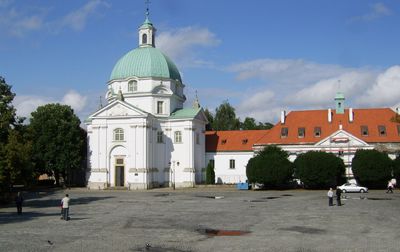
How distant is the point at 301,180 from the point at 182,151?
57.3 feet

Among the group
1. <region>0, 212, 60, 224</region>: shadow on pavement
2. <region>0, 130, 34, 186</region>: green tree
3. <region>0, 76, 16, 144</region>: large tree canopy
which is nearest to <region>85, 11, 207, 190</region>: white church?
<region>0, 76, 16, 144</region>: large tree canopy

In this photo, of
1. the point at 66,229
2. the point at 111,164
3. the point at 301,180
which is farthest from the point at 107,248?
the point at 111,164

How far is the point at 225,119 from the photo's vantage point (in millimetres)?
103625

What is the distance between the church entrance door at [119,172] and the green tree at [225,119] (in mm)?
39819

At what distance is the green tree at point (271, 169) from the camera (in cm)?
5634

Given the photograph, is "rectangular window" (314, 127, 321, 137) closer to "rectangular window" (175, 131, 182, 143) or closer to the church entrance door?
"rectangular window" (175, 131, 182, 143)

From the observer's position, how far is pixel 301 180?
186ft

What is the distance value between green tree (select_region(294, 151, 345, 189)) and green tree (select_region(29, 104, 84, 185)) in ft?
91.9

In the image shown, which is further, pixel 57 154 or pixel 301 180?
pixel 57 154

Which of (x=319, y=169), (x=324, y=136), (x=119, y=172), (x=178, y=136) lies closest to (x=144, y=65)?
(x=178, y=136)

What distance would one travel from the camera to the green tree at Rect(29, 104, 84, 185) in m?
63.6

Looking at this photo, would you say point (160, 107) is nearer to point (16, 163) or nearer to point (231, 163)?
point (231, 163)

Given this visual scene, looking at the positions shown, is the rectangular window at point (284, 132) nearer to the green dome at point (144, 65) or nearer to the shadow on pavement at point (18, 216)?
the green dome at point (144, 65)

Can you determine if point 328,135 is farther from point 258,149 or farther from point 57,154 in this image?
point 57,154
